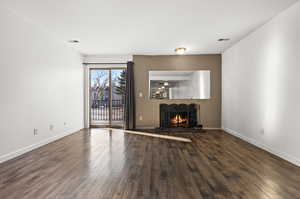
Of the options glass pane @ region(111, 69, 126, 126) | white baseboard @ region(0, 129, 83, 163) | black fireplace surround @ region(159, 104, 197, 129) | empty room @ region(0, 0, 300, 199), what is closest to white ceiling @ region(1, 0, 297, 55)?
empty room @ region(0, 0, 300, 199)

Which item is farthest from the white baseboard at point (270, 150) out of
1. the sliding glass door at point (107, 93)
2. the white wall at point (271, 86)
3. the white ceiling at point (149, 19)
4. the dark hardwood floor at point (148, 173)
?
the sliding glass door at point (107, 93)

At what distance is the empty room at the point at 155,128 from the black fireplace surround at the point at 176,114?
0.19 m

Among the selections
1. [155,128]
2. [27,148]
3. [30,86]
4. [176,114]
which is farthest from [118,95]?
[27,148]

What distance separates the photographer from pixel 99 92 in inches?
263

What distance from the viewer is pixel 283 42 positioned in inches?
127

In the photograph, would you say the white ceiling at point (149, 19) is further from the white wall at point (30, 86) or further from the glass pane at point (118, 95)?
the glass pane at point (118, 95)

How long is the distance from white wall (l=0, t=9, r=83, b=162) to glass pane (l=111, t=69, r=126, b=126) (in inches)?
63.3

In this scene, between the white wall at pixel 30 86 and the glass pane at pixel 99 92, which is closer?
the white wall at pixel 30 86

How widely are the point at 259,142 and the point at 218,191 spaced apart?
2459mm

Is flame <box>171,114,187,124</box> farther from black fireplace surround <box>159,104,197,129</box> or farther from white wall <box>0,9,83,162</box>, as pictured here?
white wall <box>0,9,83,162</box>

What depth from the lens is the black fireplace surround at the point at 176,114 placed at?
6.23m

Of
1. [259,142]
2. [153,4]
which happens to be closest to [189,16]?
[153,4]

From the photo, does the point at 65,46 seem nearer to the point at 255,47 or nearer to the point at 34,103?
the point at 34,103

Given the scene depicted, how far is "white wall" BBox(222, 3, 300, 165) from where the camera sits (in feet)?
9.77
